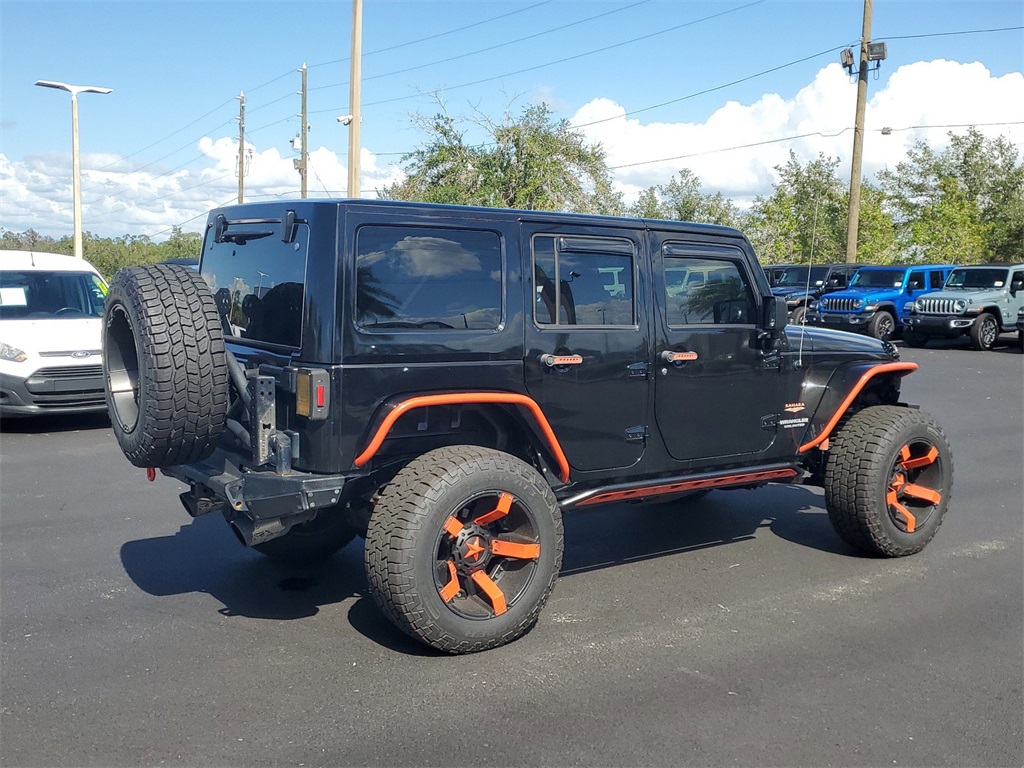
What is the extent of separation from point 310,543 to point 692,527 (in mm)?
2638

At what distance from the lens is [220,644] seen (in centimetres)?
446

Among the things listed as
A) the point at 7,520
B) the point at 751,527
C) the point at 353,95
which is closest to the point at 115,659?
the point at 7,520

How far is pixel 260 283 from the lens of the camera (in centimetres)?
472

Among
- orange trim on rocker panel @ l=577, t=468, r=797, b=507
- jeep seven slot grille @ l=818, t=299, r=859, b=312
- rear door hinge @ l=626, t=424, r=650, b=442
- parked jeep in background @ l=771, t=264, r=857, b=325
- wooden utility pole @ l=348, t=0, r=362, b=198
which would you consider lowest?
orange trim on rocker panel @ l=577, t=468, r=797, b=507

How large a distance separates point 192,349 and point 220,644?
1385 mm

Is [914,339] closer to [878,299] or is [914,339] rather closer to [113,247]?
[878,299]

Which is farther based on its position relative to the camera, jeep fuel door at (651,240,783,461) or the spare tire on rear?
jeep fuel door at (651,240,783,461)

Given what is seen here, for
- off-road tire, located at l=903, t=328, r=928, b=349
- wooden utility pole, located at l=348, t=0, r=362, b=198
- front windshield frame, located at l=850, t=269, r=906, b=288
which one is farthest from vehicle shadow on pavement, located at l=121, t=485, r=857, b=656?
front windshield frame, located at l=850, t=269, r=906, b=288

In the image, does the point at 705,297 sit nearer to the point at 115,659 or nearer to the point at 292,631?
the point at 292,631

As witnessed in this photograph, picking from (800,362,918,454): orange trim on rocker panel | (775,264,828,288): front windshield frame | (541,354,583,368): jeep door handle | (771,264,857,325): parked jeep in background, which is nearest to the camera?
(541,354,583,368): jeep door handle

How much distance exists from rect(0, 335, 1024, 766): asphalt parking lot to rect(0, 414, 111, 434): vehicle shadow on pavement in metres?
3.46

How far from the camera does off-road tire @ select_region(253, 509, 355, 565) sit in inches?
211

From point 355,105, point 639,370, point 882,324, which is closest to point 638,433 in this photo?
point 639,370

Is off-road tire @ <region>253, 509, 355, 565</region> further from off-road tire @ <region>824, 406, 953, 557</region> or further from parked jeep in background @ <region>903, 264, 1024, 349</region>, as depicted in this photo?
parked jeep in background @ <region>903, 264, 1024, 349</region>
